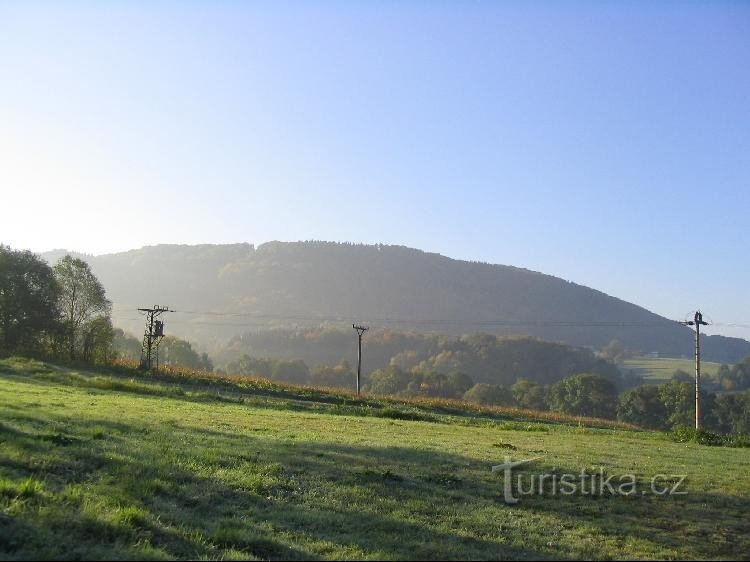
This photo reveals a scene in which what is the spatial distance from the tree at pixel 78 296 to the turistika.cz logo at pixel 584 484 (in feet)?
192

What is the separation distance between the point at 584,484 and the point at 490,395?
3229 inches

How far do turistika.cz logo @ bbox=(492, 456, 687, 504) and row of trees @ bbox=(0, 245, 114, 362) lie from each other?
52000mm

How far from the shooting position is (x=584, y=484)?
1324 cm

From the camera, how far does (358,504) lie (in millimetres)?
10766

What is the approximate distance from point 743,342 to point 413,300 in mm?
84486

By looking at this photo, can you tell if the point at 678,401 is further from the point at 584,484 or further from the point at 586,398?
the point at 584,484

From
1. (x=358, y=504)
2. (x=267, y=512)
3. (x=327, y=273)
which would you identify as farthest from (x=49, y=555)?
(x=327, y=273)

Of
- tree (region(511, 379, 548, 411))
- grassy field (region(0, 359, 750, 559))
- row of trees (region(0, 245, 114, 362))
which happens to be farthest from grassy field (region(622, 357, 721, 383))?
grassy field (region(0, 359, 750, 559))

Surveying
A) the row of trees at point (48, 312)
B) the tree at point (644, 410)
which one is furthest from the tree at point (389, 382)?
the row of trees at point (48, 312)

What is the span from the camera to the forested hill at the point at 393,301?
6368 inches

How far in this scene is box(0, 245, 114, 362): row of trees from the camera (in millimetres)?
59312

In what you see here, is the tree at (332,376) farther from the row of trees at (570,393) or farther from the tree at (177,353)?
the tree at (177,353)

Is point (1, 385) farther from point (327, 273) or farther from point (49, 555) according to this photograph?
point (327, 273)

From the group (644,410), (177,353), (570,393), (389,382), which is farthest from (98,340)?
(644,410)
